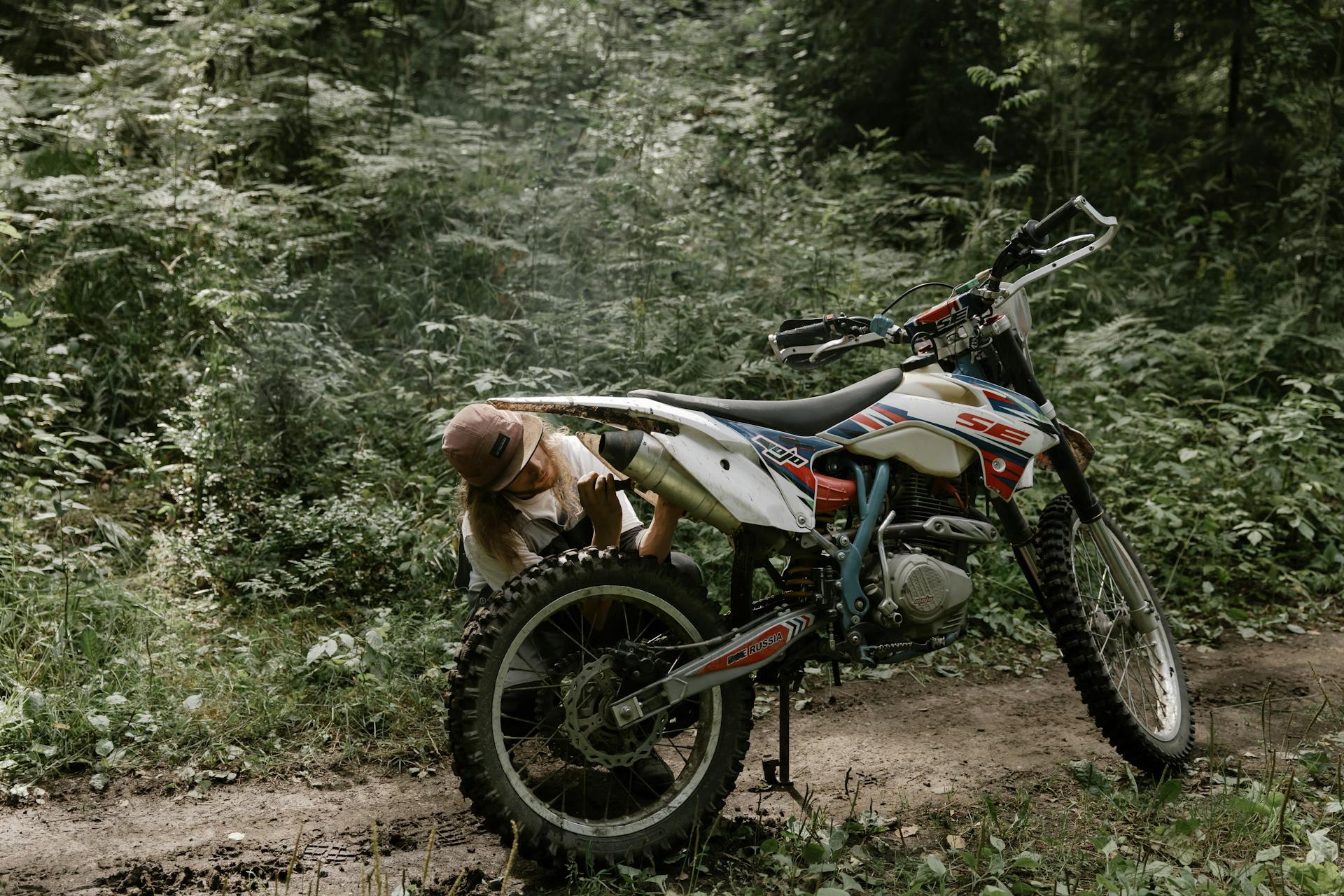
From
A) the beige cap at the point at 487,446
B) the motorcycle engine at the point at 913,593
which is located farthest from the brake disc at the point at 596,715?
the motorcycle engine at the point at 913,593

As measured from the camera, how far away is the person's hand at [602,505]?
9.46 ft

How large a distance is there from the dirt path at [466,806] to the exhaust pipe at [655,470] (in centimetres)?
106

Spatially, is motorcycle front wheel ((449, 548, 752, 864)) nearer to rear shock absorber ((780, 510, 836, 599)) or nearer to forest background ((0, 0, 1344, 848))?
rear shock absorber ((780, 510, 836, 599))

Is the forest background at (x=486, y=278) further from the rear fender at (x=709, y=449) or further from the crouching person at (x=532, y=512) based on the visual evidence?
the rear fender at (x=709, y=449)

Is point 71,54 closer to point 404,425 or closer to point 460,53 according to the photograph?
point 460,53

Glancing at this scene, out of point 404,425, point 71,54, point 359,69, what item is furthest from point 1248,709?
point 71,54

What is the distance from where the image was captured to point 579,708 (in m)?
2.73

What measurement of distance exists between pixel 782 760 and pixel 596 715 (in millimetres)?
802

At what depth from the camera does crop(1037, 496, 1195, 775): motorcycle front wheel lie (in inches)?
131

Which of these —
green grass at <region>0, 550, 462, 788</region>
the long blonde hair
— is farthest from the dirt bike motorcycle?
green grass at <region>0, 550, 462, 788</region>

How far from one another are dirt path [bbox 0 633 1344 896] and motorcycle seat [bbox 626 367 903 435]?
1230 mm

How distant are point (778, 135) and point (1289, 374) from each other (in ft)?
13.9

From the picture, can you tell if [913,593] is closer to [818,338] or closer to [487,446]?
[818,338]

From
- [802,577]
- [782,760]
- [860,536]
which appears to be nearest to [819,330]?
[860,536]
